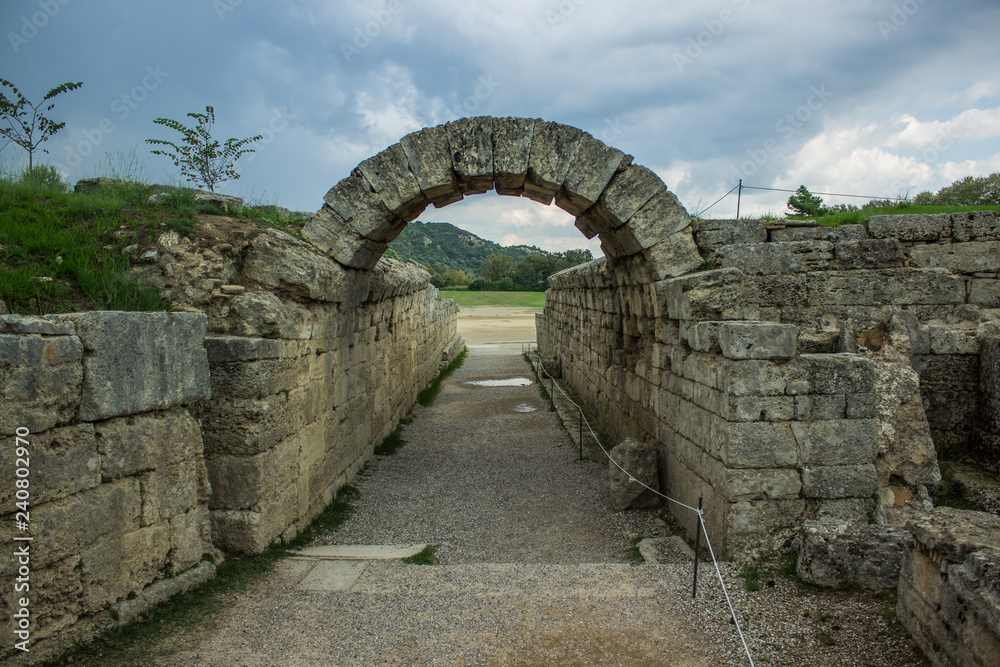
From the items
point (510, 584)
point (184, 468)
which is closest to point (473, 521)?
point (510, 584)

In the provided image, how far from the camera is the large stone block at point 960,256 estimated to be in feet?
19.5

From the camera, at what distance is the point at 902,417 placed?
514 cm

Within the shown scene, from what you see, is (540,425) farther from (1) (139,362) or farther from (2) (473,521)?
(1) (139,362)

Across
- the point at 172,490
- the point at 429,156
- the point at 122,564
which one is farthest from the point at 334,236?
the point at 122,564

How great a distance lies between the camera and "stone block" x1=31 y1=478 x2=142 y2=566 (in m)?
3.13

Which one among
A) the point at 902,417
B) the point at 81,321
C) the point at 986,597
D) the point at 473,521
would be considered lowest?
the point at 473,521

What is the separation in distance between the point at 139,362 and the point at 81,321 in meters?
0.46

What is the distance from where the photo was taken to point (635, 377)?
301 inches

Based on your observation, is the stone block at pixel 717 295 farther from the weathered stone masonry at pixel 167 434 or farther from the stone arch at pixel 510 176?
the weathered stone masonry at pixel 167 434

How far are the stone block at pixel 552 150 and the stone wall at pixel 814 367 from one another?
1.65 m


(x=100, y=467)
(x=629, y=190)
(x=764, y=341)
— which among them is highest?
(x=629, y=190)

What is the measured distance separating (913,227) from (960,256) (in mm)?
562

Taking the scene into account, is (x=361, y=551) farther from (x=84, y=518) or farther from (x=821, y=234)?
(x=821, y=234)

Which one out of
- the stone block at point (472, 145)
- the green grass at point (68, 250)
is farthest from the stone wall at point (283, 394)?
the stone block at point (472, 145)
